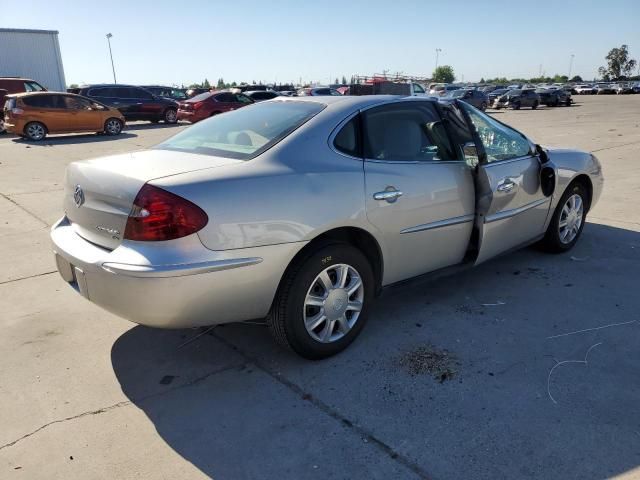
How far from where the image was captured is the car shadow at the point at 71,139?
53.4 ft

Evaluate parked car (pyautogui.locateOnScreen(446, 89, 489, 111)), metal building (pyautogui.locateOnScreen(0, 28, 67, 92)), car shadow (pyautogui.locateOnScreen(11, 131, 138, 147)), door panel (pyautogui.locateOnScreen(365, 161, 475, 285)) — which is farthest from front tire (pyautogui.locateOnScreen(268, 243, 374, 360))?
metal building (pyautogui.locateOnScreen(0, 28, 67, 92))

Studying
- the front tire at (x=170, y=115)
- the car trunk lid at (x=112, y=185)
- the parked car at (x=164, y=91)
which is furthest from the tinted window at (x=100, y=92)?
the car trunk lid at (x=112, y=185)

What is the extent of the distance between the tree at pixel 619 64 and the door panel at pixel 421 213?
135 m

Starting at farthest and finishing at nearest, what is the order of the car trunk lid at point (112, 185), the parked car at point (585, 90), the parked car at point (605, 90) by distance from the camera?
the parked car at point (585, 90) < the parked car at point (605, 90) < the car trunk lid at point (112, 185)

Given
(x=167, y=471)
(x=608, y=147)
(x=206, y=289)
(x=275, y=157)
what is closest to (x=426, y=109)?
(x=275, y=157)

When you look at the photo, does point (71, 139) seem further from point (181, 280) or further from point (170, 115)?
point (181, 280)

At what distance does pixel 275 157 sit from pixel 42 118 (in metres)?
16.8

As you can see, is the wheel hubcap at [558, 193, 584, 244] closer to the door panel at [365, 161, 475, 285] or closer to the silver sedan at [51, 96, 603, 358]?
the silver sedan at [51, 96, 603, 358]

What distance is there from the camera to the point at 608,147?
12.8 m

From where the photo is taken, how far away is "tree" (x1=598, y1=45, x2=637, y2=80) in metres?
117

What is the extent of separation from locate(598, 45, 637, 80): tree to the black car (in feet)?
402

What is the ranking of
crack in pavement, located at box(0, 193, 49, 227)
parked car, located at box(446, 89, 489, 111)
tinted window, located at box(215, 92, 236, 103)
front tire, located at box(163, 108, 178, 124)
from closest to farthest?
crack in pavement, located at box(0, 193, 49, 227) → tinted window, located at box(215, 92, 236, 103) → front tire, located at box(163, 108, 178, 124) → parked car, located at box(446, 89, 489, 111)

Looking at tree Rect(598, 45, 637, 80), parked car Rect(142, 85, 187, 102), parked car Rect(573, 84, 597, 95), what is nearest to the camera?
parked car Rect(142, 85, 187, 102)

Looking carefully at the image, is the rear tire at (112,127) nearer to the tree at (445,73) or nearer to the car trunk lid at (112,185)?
the car trunk lid at (112,185)
